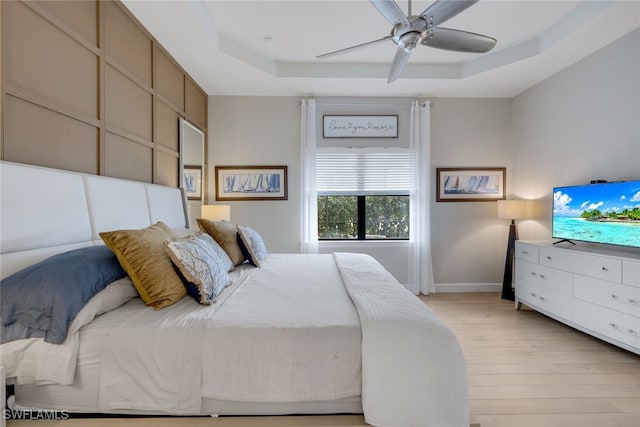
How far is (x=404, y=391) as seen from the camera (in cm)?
113

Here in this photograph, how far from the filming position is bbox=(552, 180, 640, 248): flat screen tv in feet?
7.55

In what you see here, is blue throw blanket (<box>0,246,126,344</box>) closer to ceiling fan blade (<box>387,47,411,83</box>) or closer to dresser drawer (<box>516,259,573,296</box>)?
A: ceiling fan blade (<box>387,47,411,83</box>)

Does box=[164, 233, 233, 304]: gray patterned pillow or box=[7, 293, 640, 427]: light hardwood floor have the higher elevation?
box=[164, 233, 233, 304]: gray patterned pillow

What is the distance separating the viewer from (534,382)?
1.96 meters

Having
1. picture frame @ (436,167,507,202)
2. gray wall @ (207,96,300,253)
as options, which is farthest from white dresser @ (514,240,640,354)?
gray wall @ (207,96,300,253)

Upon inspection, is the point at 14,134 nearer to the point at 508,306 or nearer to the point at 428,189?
the point at 428,189

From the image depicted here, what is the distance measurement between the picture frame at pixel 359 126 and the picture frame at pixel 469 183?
881mm

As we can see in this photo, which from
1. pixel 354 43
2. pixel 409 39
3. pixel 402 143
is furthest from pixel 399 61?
pixel 402 143

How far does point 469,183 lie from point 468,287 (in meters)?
1.42

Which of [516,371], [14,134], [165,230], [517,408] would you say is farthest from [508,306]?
[14,134]

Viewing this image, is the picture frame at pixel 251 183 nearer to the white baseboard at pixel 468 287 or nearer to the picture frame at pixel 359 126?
the picture frame at pixel 359 126

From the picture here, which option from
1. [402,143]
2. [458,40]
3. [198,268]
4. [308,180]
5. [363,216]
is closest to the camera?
[198,268]

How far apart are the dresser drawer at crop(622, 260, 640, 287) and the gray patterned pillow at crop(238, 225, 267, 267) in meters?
2.76

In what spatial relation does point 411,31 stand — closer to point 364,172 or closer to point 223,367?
point 223,367
